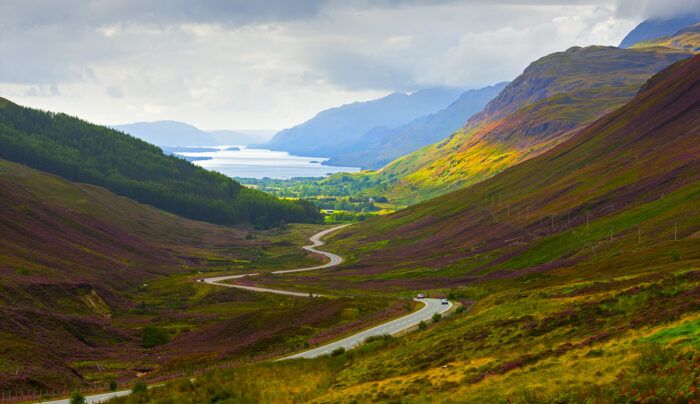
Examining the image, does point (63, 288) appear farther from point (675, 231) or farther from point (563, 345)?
point (675, 231)

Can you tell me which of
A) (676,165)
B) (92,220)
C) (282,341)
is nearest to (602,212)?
(676,165)

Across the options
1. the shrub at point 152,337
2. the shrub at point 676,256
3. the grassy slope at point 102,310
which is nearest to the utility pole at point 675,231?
the shrub at point 676,256

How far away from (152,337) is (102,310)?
31.9 metres

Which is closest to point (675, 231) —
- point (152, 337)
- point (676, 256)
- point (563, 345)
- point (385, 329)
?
point (676, 256)

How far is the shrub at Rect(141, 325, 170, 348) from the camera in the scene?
81.7m

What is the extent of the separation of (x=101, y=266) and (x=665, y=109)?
215m

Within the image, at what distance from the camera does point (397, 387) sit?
35.7 meters

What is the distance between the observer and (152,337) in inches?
3250

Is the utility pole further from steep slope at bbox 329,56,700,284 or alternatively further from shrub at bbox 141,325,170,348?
shrub at bbox 141,325,170,348

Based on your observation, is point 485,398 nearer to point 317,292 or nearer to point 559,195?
point 317,292

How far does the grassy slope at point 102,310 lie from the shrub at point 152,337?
1613 millimetres

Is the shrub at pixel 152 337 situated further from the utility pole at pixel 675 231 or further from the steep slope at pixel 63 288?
the utility pole at pixel 675 231

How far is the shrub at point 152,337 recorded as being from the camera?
81.7 metres

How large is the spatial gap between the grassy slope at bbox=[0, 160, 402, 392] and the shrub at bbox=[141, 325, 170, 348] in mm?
1613
